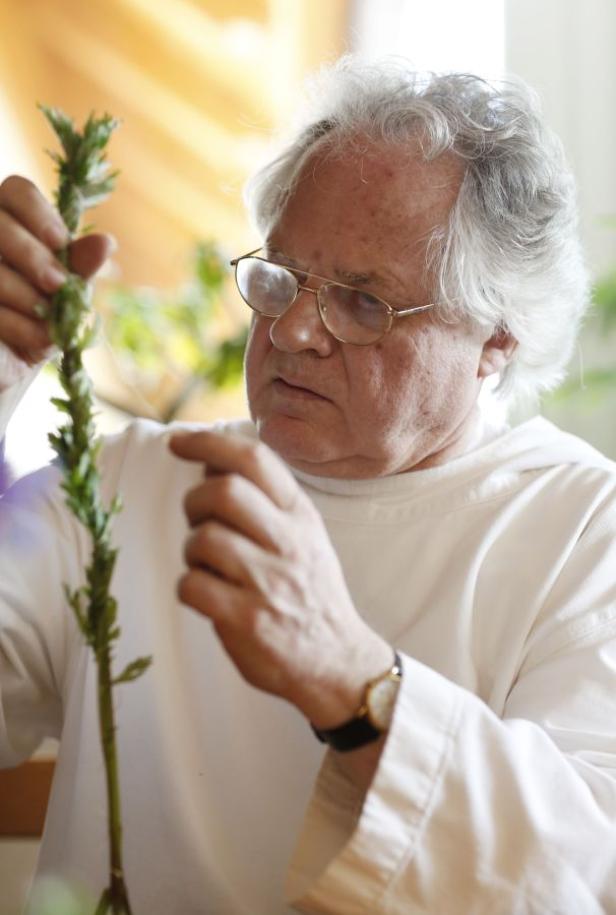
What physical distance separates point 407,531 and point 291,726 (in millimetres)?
280

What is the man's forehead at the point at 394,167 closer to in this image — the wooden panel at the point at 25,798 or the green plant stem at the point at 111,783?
the green plant stem at the point at 111,783

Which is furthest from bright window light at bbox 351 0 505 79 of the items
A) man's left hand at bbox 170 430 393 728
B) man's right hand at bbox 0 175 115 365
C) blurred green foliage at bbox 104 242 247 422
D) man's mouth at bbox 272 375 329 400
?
man's left hand at bbox 170 430 393 728

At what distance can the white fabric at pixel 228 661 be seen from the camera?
49.5 inches

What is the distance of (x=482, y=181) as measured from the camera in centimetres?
139

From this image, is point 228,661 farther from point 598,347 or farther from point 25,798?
point 598,347

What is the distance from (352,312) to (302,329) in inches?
2.6

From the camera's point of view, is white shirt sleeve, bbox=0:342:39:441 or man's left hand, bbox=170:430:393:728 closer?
man's left hand, bbox=170:430:393:728

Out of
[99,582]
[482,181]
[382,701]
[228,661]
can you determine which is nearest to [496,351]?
[482,181]

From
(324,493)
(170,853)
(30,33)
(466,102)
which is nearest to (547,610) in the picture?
(324,493)

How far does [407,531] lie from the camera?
4.58 ft

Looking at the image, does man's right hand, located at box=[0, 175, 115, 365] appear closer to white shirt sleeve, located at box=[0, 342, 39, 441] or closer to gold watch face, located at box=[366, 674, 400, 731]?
white shirt sleeve, located at box=[0, 342, 39, 441]

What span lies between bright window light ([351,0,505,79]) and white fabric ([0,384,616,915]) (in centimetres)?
144

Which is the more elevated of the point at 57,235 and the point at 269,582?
the point at 57,235

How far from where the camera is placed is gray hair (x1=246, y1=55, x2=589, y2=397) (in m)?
1.38
